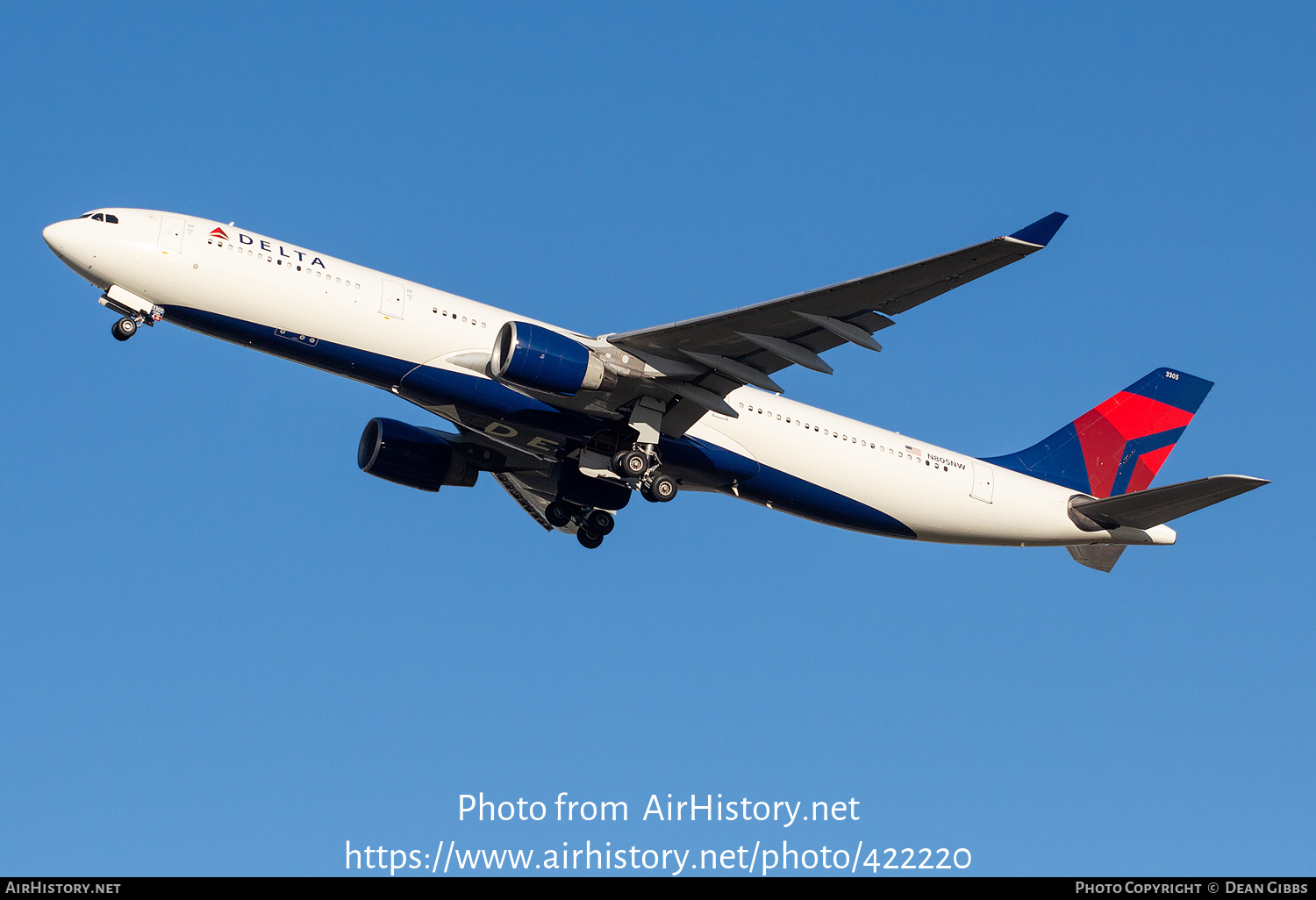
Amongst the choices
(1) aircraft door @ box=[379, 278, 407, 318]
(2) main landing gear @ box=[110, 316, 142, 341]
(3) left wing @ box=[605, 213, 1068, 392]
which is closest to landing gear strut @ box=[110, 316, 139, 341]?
(2) main landing gear @ box=[110, 316, 142, 341]

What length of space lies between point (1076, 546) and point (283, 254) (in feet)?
72.2

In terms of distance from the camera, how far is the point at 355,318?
27031mm

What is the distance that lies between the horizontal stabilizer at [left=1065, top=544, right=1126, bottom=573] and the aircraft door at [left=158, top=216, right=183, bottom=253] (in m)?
24.0

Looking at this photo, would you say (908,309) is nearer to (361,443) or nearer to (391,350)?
(391,350)

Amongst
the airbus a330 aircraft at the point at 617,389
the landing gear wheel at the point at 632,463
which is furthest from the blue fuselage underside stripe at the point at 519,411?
the landing gear wheel at the point at 632,463

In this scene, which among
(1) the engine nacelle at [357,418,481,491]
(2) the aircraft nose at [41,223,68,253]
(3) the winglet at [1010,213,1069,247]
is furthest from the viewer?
(1) the engine nacelle at [357,418,481,491]

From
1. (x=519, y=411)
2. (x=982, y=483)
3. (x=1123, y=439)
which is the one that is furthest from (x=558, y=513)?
(x=1123, y=439)

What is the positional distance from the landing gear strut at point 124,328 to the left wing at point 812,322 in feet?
33.0

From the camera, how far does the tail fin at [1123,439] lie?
3538 cm

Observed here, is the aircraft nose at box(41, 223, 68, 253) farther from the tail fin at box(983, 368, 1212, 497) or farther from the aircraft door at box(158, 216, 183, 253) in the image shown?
the tail fin at box(983, 368, 1212, 497)

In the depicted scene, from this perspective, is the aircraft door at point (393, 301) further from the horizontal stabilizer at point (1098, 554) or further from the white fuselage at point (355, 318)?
the horizontal stabilizer at point (1098, 554)

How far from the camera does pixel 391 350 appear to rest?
27.2 meters

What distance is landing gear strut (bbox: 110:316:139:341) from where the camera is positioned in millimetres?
26219

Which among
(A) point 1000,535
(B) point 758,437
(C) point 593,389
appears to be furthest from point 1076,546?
(C) point 593,389
